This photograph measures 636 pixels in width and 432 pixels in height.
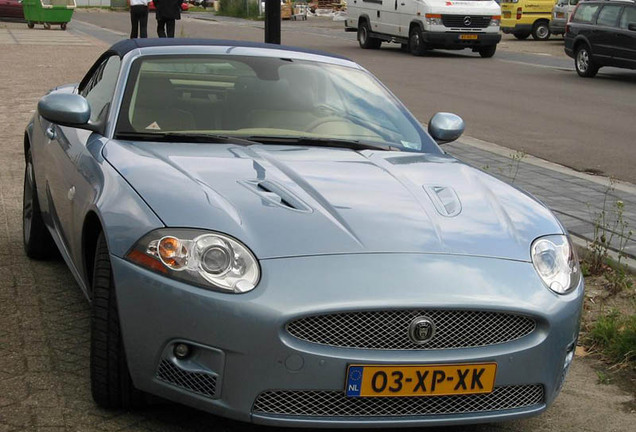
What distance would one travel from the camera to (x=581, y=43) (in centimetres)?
2322

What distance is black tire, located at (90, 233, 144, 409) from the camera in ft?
13.2

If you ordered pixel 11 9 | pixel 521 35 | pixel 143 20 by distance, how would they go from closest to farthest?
pixel 143 20 → pixel 521 35 → pixel 11 9

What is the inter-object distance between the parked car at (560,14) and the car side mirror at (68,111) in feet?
105

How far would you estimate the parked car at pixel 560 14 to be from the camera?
35875 mm

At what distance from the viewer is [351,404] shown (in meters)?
3.71

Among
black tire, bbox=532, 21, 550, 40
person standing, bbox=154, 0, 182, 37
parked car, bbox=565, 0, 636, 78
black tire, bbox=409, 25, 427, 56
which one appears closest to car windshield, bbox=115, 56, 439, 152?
person standing, bbox=154, 0, 182, 37

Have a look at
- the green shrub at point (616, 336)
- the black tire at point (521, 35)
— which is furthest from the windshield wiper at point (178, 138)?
the black tire at point (521, 35)

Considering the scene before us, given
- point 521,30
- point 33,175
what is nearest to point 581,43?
point 521,30

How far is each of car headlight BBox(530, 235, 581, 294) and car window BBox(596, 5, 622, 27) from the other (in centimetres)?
1880

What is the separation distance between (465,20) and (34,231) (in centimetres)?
2229

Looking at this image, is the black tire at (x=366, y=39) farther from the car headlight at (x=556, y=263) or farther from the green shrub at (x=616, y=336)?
the car headlight at (x=556, y=263)

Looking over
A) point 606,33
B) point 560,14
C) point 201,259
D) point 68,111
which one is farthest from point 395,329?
point 560,14

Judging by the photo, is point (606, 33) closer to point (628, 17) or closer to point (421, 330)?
point (628, 17)

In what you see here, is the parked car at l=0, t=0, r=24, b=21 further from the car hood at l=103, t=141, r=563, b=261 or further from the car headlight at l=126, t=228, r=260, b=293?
the car headlight at l=126, t=228, r=260, b=293
